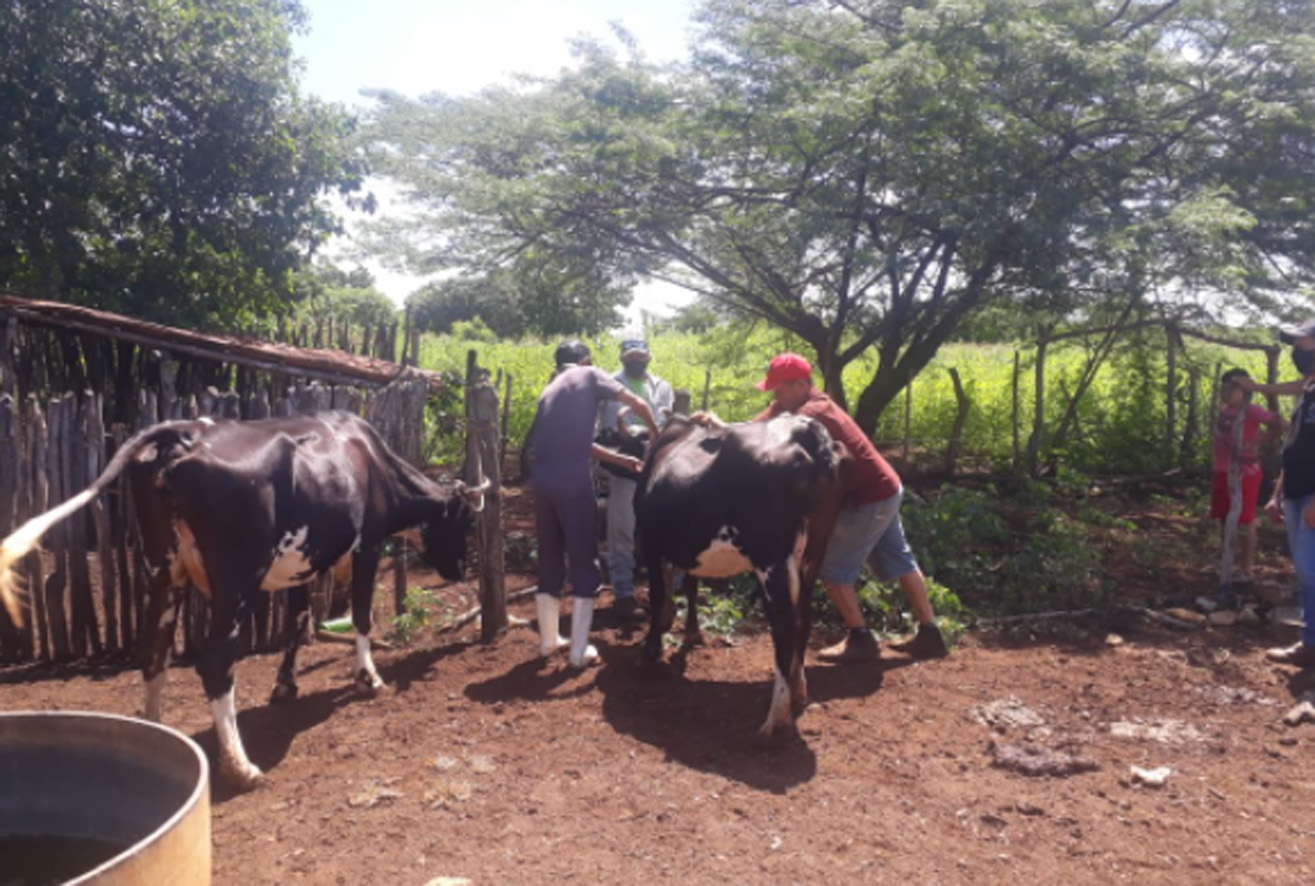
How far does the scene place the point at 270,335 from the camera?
10.4 meters

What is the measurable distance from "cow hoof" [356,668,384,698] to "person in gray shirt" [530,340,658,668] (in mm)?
931

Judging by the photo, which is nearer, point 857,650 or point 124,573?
point 124,573

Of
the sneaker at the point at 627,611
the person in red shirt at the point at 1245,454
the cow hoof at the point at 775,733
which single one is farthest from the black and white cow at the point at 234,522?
the person in red shirt at the point at 1245,454

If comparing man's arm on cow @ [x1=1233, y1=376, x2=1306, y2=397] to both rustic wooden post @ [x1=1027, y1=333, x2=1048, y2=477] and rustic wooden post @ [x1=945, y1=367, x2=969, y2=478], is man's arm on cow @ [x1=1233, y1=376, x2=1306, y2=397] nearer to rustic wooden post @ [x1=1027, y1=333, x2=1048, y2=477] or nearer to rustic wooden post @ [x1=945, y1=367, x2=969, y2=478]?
rustic wooden post @ [x1=1027, y1=333, x2=1048, y2=477]

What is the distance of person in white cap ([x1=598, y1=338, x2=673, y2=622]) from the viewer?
684 cm

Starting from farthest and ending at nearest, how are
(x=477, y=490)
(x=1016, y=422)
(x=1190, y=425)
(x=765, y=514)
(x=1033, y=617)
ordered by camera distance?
(x=1190, y=425) → (x=1016, y=422) → (x=1033, y=617) → (x=477, y=490) → (x=765, y=514)

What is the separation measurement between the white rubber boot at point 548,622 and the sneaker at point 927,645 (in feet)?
6.96

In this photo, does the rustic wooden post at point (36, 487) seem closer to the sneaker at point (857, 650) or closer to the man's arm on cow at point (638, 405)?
the man's arm on cow at point (638, 405)

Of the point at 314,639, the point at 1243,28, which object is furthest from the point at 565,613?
the point at 1243,28

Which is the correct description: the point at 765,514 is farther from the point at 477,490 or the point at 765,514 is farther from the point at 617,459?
the point at 477,490

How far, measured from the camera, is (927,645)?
19.4 ft

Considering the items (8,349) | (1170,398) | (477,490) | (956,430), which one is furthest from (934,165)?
(8,349)

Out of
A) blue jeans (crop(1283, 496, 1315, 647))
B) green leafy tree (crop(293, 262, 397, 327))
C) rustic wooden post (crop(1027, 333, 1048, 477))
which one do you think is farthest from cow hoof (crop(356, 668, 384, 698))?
green leafy tree (crop(293, 262, 397, 327))

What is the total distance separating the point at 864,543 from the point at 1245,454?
13.5ft
